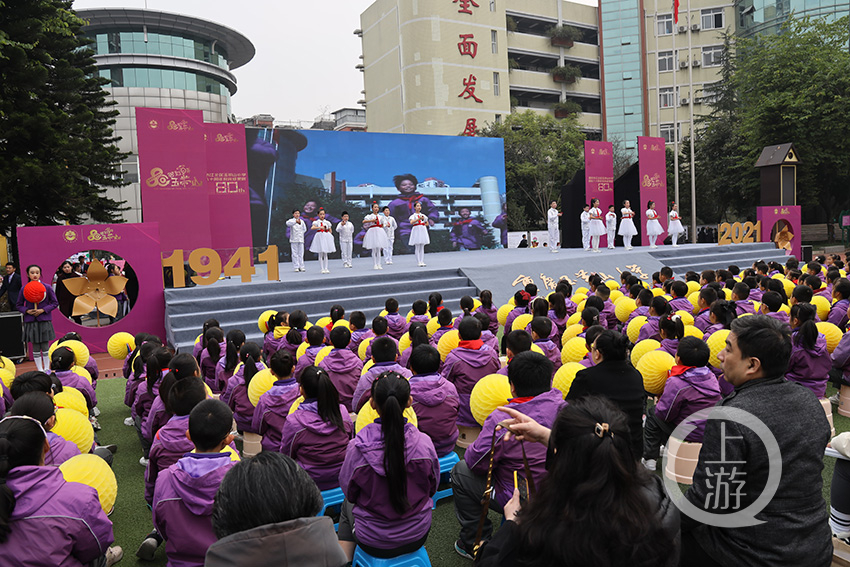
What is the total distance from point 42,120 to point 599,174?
14.8 metres

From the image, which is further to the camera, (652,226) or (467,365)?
(652,226)

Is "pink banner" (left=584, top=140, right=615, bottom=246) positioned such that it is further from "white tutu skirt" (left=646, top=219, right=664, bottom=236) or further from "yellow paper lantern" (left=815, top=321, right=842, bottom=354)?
"yellow paper lantern" (left=815, top=321, right=842, bottom=354)

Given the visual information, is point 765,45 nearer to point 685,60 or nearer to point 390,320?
point 685,60

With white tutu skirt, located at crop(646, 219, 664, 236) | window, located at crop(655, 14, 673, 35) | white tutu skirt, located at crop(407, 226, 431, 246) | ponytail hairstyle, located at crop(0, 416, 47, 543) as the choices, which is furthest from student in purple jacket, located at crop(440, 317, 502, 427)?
window, located at crop(655, 14, 673, 35)

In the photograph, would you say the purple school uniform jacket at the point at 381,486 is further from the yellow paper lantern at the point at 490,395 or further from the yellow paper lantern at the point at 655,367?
the yellow paper lantern at the point at 655,367

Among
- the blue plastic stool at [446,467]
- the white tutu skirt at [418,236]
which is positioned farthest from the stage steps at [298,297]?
the blue plastic stool at [446,467]

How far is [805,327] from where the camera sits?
467 cm

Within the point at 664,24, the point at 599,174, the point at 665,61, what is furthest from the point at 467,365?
the point at 664,24

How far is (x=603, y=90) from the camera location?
129 feet

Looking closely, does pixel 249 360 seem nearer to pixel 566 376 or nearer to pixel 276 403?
pixel 276 403

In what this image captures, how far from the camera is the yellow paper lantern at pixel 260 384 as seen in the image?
14.3 feet

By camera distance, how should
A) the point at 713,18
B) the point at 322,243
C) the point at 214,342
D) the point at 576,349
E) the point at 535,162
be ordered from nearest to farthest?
the point at 576,349 < the point at 214,342 < the point at 322,243 < the point at 535,162 < the point at 713,18

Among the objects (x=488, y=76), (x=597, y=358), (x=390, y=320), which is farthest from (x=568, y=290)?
(x=488, y=76)

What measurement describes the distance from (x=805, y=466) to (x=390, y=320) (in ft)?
17.3
